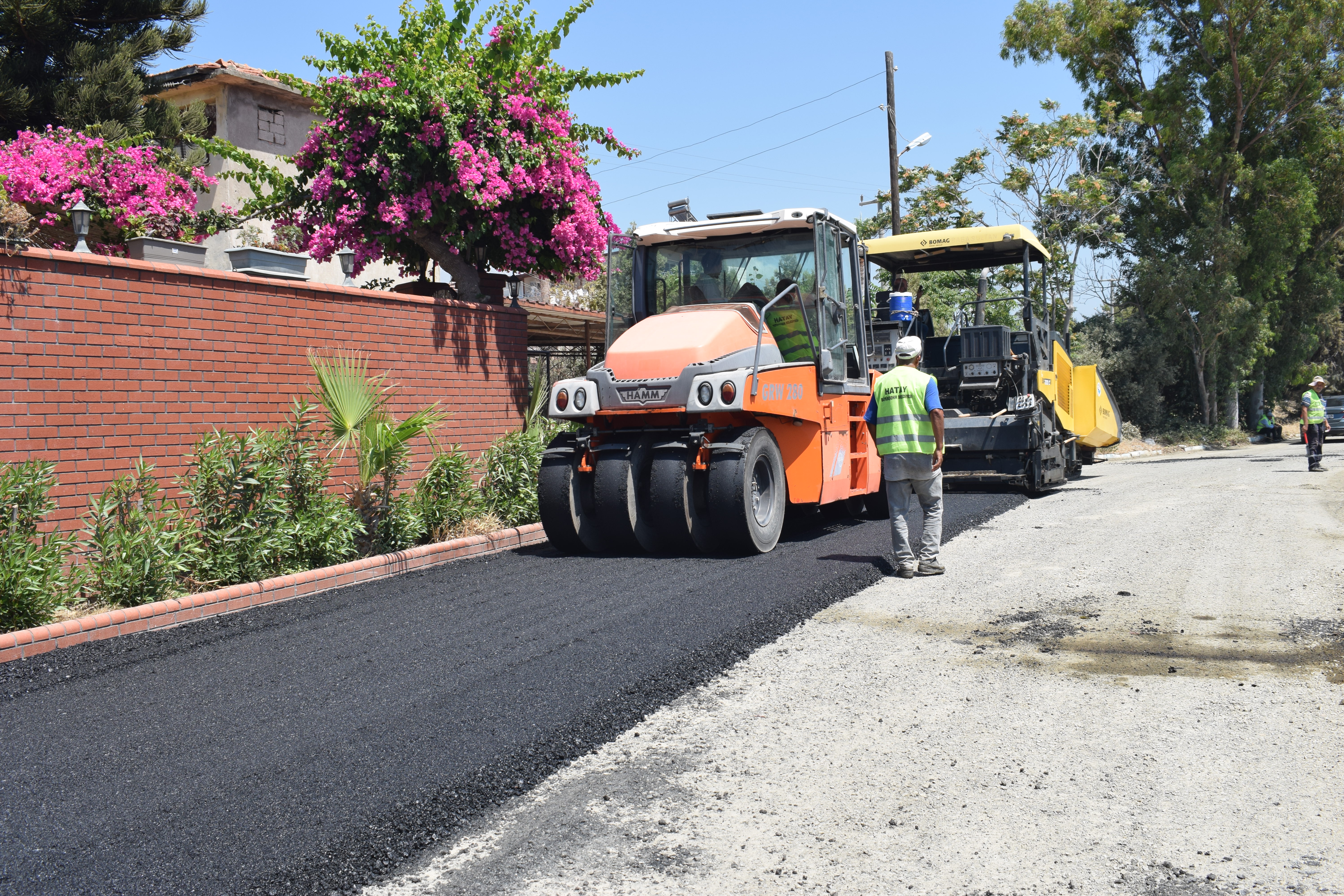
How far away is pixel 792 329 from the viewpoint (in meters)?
9.02

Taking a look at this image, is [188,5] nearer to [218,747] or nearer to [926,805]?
[218,747]

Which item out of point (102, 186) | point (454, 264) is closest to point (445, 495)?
point (454, 264)

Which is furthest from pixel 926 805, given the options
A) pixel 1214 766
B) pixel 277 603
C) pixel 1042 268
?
pixel 1042 268

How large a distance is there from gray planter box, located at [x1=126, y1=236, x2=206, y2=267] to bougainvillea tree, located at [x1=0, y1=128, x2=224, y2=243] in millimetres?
2916

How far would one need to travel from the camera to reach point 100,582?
6402 millimetres

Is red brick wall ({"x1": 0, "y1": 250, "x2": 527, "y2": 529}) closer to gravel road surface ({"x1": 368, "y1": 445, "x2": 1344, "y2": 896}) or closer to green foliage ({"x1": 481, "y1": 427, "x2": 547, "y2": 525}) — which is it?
green foliage ({"x1": 481, "y1": 427, "x2": 547, "y2": 525})

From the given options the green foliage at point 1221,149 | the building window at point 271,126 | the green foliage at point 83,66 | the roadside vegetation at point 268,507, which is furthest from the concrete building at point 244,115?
the green foliage at point 1221,149

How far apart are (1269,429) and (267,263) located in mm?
30949

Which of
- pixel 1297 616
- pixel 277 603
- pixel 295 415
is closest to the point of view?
pixel 1297 616

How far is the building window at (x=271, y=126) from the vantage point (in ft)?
71.6

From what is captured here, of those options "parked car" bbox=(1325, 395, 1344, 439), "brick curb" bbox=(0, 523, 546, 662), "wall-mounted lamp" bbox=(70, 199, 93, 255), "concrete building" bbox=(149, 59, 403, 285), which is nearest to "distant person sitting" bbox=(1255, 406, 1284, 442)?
"parked car" bbox=(1325, 395, 1344, 439)

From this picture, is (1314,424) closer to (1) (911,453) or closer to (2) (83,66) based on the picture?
(1) (911,453)

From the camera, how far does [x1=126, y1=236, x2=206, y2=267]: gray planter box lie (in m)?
8.22

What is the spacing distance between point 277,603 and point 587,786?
410 centimetres
